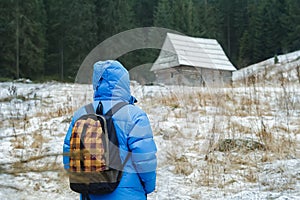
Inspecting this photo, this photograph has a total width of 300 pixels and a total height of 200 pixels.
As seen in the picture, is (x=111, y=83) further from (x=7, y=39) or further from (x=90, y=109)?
(x=7, y=39)

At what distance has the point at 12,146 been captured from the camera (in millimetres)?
5945

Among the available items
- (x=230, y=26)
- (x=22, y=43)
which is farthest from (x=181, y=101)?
(x=230, y=26)

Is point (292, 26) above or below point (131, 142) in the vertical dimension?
above

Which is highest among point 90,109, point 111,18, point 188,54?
point 111,18

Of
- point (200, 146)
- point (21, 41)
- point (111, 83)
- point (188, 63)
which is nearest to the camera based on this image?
point (111, 83)

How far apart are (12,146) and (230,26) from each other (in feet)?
163

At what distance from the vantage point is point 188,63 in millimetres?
16438

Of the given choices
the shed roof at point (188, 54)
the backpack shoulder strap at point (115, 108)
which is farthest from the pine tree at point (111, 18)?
the backpack shoulder strap at point (115, 108)

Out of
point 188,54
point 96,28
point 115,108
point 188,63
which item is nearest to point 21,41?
point 96,28

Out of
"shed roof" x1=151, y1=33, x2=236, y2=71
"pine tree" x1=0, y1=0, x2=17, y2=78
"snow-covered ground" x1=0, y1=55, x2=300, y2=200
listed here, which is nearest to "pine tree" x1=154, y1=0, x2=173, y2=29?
"pine tree" x1=0, y1=0, x2=17, y2=78

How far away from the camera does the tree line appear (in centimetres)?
3312

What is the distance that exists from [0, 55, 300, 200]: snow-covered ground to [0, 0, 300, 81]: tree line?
1748 cm

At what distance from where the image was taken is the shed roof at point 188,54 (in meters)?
15.7

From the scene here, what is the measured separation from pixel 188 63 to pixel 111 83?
46.1 ft
